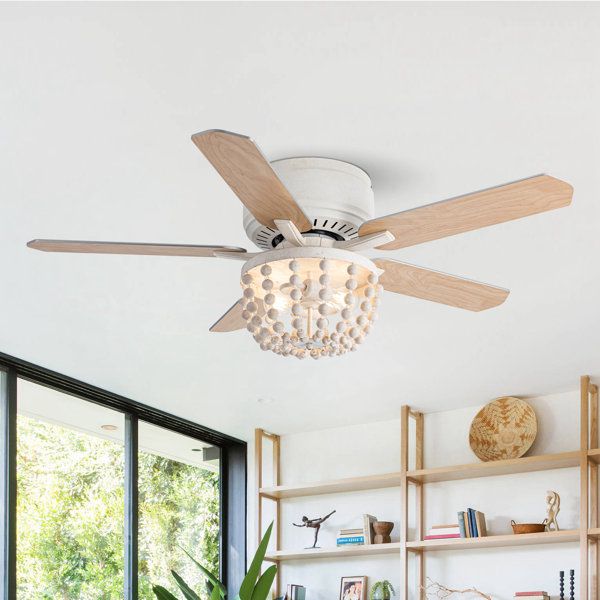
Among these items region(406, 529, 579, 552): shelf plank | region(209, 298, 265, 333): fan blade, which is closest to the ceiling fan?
region(209, 298, 265, 333): fan blade

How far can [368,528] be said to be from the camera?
5.18 metres

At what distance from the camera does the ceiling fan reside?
6.57 ft

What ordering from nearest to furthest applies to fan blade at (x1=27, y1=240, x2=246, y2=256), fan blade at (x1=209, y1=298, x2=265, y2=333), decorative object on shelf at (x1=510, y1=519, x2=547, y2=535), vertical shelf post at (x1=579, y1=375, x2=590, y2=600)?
1. fan blade at (x1=27, y1=240, x2=246, y2=256)
2. fan blade at (x1=209, y1=298, x2=265, y2=333)
3. vertical shelf post at (x1=579, y1=375, x2=590, y2=600)
4. decorative object on shelf at (x1=510, y1=519, x2=547, y2=535)

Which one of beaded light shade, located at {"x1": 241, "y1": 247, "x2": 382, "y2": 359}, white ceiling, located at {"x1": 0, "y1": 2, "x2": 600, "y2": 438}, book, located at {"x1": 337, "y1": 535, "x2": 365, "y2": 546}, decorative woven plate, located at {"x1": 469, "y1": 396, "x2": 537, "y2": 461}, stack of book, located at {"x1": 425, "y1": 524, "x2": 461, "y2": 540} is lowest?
book, located at {"x1": 337, "y1": 535, "x2": 365, "y2": 546}

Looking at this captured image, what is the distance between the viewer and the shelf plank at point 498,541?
4492 millimetres

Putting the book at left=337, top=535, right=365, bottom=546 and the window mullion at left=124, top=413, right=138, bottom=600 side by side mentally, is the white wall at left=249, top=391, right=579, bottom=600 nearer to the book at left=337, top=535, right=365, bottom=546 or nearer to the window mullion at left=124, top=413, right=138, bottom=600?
the book at left=337, top=535, right=365, bottom=546

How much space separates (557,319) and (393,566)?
206 cm

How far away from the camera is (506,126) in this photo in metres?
2.34

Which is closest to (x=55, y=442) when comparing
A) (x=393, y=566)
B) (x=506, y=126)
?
(x=393, y=566)

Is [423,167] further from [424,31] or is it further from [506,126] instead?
[424,31]

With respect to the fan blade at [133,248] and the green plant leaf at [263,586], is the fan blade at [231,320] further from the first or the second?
the green plant leaf at [263,586]

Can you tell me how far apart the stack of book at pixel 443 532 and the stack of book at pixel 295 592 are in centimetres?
85

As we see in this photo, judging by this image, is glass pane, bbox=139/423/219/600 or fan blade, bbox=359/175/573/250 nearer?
fan blade, bbox=359/175/573/250

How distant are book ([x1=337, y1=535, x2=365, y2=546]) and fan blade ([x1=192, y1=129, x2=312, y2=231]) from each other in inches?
130
